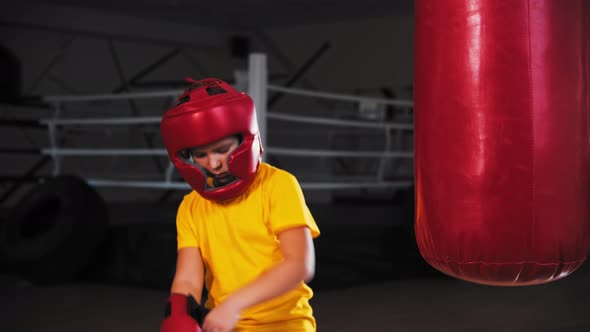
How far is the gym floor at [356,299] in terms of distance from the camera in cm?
302

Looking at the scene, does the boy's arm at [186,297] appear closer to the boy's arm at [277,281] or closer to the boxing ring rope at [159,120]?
the boy's arm at [277,281]

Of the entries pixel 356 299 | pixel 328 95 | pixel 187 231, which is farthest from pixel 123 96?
pixel 187 231

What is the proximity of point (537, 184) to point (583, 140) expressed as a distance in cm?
20

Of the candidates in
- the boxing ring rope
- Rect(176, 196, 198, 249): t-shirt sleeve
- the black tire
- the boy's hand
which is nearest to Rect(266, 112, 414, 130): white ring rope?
the boxing ring rope

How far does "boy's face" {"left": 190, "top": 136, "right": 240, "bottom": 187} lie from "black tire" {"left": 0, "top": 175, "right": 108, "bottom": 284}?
2.65 meters

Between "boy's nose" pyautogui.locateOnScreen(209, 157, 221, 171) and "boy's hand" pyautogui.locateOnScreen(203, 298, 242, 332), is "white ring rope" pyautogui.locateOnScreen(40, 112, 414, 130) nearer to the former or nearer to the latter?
"boy's nose" pyautogui.locateOnScreen(209, 157, 221, 171)

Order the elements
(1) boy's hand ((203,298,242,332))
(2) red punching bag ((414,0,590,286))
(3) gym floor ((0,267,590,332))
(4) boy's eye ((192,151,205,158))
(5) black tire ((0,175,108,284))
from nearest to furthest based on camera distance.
A: 1. (1) boy's hand ((203,298,242,332))
2. (4) boy's eye ((192,151,205,158))
3. (2) red punching bag ((414,0,590,286))
4. (3) gym floor ((0,267,590,332))
5. (5) black tire ((0,175,108,284))

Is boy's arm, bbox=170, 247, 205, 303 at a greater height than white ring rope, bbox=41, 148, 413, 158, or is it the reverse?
white ring rope, bbox=41, 148, 413, 158

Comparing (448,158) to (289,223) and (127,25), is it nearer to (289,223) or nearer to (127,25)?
(289,223)

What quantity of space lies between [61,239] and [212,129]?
273 centimetres

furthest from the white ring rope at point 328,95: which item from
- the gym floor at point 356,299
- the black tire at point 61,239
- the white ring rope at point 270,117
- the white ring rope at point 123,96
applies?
the black tire at point 61,239

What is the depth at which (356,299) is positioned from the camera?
3580 mm

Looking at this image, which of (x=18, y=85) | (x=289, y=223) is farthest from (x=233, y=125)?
(x=18, y=85)

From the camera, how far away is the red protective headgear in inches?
50.8
